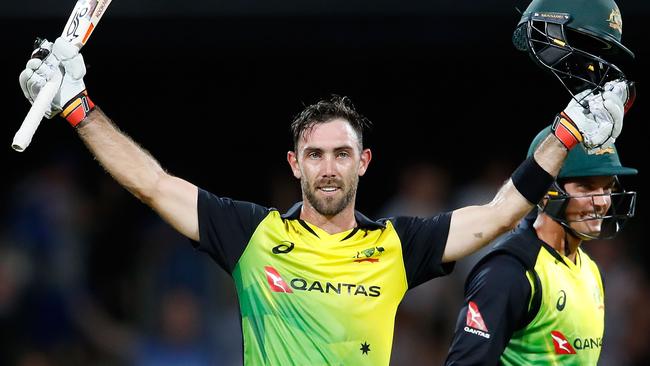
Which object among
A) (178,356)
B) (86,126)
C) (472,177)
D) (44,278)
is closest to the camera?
(86,126)

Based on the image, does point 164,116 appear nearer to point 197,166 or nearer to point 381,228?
point 197,166

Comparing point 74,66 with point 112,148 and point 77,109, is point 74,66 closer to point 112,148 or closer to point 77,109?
point 77,109

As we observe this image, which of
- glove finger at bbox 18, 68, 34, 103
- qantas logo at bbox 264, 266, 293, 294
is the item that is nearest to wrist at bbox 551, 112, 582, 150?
qantas logo at bbox 264, 266, 293, 294

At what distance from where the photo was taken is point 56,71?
4160 millimetres

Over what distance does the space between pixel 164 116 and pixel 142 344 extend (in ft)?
7.06

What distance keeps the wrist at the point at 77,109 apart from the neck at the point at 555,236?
197 cm

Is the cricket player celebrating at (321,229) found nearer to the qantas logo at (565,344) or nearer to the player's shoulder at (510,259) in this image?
the player's shoulder at (510,259)

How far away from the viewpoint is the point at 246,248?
14.5 feet

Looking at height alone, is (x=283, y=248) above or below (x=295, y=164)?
below

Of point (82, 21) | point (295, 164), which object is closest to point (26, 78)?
point (82, 21)

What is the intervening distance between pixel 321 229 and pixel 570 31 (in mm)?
1256

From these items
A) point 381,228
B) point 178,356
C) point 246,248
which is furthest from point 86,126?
point 178,356

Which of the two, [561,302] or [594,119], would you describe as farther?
[561,302]

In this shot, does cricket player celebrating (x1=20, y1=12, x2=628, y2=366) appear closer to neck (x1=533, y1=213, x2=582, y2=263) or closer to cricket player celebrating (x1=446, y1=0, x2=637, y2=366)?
cricket player celebrating (x1=446, y1=0, x2=637, y2=366)
